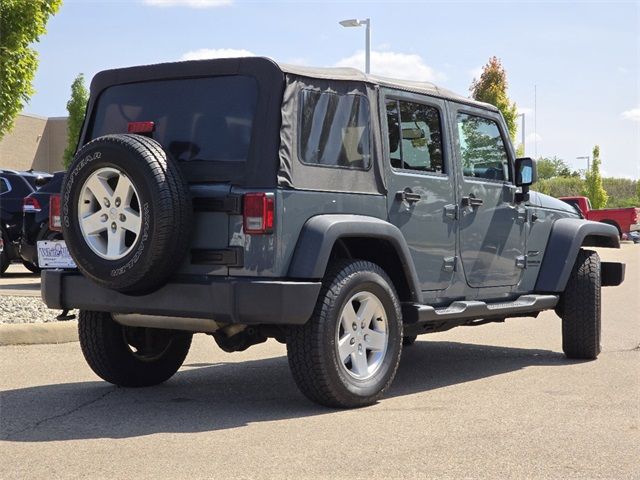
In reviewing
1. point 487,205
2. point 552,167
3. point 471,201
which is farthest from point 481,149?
point 552,167

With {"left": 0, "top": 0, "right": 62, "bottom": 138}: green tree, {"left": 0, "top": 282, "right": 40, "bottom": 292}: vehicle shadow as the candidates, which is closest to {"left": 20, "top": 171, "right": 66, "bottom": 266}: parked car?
{"left": 0, "top": 282, "right": 40, "bottom": 292}: vehicle shadow

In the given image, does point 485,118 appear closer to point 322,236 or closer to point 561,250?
point 561,250

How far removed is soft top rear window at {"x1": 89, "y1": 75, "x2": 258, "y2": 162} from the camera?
5988 mm

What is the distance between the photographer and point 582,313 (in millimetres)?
Answer: 8242

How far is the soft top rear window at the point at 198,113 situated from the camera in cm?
599

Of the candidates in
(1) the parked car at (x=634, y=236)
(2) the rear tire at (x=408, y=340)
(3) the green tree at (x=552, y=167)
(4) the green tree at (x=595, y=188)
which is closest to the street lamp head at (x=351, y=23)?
(2) the rear tire at (x=408, y=340)

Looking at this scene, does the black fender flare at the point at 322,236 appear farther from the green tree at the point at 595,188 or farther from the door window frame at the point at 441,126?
the green tree at the point at 595,188

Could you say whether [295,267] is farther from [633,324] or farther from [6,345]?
[633,324]

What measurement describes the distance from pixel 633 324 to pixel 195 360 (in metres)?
5.19

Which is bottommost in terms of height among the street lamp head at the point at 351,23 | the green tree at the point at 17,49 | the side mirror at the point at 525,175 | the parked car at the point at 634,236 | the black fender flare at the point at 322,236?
the parked car at the point at 634,236

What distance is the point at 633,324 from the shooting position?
36.2 feet

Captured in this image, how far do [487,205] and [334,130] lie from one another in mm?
1811

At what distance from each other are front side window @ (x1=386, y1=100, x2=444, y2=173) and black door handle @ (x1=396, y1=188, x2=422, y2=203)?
17 cm

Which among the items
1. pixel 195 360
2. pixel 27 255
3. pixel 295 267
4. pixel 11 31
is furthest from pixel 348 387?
pixel 27 255
